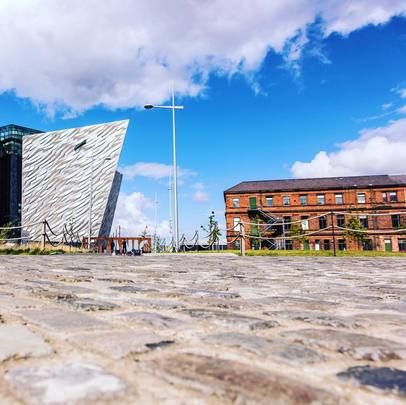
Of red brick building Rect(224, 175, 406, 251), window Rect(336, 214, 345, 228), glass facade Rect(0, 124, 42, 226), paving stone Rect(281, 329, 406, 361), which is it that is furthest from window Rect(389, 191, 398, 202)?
glass facade Rect(0, 124, 42, 226)

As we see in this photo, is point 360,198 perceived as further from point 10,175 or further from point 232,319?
point 10,175

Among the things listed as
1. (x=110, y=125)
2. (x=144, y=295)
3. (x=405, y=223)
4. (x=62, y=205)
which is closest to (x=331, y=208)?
(x=405, y=223)

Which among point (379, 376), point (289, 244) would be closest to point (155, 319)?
point (379, 376)

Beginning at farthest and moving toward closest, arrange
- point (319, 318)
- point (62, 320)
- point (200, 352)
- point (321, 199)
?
point (321, 199)
point (319, 318)
point (62, 320)
point (200, 352)

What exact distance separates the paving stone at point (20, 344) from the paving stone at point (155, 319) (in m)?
0.57

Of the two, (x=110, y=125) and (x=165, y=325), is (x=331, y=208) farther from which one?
(x=165, y=325)

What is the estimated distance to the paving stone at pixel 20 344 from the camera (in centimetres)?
154

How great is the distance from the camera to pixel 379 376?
130 centimetres

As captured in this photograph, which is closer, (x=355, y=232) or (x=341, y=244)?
(x=355, y=232)

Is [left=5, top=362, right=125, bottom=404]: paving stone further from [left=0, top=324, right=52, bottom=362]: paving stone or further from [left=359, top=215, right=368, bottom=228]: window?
[left=359, top=215, right=368, bottom=228]: window

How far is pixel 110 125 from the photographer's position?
5503 cm

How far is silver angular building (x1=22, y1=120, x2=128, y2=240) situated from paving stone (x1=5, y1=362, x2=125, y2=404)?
53.6m

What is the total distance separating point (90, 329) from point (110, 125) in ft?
184

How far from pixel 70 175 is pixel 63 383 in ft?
195
